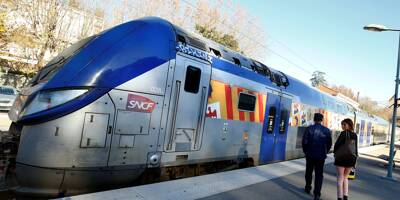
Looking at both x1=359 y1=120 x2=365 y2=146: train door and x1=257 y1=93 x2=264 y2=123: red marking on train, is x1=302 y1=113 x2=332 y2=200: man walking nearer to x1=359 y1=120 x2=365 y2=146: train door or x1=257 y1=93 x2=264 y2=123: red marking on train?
x1=257 y1=93 x2=264 y2=123: red marking on train

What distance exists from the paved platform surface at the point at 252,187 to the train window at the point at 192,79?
1751 mm

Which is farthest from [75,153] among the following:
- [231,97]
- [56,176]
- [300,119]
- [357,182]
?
[300,119]

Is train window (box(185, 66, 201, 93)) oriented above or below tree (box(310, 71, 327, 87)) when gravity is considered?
below

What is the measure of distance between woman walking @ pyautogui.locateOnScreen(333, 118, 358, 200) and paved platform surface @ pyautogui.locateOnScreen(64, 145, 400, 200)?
0.52 m

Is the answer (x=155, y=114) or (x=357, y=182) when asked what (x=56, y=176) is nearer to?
(x=155, y=114)

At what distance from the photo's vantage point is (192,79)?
6535 millimetres

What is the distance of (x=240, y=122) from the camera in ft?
27.1

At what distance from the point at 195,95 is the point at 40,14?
69.2ft

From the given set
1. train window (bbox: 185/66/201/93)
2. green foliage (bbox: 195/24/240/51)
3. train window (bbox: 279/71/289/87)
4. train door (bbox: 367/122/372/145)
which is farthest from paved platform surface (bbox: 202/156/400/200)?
green foliage (bbox: 195/24/240/51)

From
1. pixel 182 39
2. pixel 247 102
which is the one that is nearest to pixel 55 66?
pixel 182 39

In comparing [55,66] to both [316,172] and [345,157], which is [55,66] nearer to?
[316,172]

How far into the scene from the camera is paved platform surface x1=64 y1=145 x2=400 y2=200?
195 inches

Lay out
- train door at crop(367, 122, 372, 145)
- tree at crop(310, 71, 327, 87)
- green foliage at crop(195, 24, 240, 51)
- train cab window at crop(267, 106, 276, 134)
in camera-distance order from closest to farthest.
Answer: train cab window at crop(267, 106, 276, 134), train door at crop(367, 122, 372, 145), green foliage at crop(195, 24, 240, 51), tree at crop(310, 71, 327, 87)

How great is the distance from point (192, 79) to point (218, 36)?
94.1 ft
